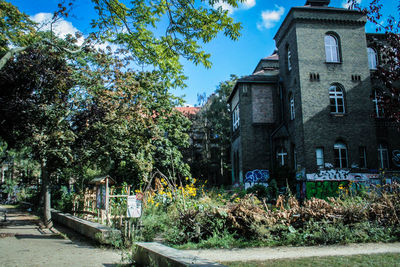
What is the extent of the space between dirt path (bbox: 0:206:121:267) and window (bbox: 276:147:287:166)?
17.9m

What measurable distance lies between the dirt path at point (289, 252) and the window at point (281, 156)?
708 inches

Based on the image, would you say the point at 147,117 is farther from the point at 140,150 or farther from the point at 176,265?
the point at 176,265

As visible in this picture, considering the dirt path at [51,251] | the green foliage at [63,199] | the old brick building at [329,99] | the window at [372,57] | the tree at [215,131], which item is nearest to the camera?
the dirt path at [51,251]

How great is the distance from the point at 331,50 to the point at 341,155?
7858 millimetres

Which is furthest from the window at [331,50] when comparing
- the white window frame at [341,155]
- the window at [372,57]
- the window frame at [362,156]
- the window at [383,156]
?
the window at [383,156]

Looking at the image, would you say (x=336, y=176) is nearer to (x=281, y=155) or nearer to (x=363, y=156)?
(x=363, y=156)

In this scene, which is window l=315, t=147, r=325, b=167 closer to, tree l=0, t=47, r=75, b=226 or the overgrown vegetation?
the overgrown vegetation

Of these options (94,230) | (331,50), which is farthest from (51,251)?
(331,50)

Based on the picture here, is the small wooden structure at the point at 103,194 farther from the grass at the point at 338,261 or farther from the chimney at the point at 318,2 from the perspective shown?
the chimney at the point at 318,2

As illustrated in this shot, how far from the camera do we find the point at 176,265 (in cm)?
520

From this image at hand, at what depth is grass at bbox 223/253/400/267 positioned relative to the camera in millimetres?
6207

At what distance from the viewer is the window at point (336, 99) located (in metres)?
23.6

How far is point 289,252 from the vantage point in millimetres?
7621

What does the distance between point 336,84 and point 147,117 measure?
1555cm
